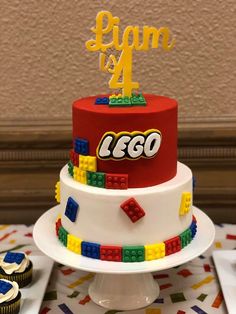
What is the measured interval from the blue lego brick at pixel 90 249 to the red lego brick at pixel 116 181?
113mm

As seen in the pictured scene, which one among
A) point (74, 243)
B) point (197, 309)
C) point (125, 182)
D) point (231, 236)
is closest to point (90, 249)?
point (74, 243)

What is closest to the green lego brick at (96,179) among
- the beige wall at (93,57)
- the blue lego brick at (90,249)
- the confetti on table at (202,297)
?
the blue lego brick at (90,249)

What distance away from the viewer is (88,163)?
0.91 meters

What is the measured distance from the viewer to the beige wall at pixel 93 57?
1262 mm

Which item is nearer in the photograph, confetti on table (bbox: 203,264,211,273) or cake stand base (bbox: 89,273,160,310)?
cake stand base (bbox: 89,273,160,310)

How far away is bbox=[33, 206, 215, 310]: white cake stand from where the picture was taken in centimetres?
87

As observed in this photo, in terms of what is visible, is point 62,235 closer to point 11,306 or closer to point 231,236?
point 11,306

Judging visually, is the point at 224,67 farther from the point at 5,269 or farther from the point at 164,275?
the point at 5,269

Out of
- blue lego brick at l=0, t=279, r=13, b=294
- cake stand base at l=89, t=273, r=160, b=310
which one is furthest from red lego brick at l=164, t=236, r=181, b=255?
blue lego brick at l=0, t=279, r=13, b=294

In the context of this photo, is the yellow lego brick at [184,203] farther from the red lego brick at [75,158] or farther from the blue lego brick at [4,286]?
the blue lego brick at [4,286]

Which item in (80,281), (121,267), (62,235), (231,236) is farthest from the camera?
(231,236)

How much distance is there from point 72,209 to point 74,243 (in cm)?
7

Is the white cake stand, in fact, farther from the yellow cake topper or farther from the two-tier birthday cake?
the yellow cake topper

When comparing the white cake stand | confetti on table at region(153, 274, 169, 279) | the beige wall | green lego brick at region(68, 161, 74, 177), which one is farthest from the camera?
the beige wall
